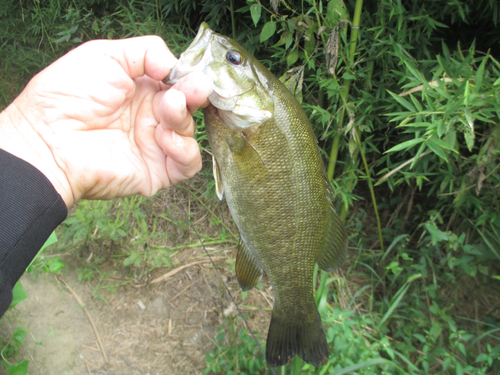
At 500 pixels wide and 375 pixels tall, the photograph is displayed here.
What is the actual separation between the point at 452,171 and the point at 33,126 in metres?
2.25

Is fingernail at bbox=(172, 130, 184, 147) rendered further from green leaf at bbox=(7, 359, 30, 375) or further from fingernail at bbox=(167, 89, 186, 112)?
green leaf at bbox=(7, 359, 30, 375)

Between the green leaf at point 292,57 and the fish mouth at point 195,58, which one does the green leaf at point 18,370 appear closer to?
the fish mouth at point 195,58

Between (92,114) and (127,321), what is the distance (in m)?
1.91

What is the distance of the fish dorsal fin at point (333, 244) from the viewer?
4.81 ft

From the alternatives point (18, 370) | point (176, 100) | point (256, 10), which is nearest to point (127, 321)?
point (18, 370)

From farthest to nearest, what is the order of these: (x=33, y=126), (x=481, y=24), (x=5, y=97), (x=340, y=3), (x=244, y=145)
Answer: (x=5, y=97) → (x=481, y=24) → (x=340, y=3) → (x=244, y=145) → (x=33, y=126)

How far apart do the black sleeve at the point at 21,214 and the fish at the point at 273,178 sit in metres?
0.61

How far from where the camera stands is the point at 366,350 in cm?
170

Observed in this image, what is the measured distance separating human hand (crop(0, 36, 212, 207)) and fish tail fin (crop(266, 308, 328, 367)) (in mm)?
951

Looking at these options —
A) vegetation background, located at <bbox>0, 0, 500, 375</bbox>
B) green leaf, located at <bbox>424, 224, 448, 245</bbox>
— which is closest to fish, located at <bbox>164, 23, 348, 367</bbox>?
vegetation background, located at <bbox>0, 0, 500, 375</bbox>

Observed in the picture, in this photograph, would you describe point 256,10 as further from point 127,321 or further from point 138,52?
point 127,321

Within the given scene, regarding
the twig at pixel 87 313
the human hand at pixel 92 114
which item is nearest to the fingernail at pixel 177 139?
the human hand at pixel 92 114

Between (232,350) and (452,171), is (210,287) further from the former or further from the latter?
(452,171)

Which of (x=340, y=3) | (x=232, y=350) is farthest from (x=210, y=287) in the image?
(x=340, y=3)
